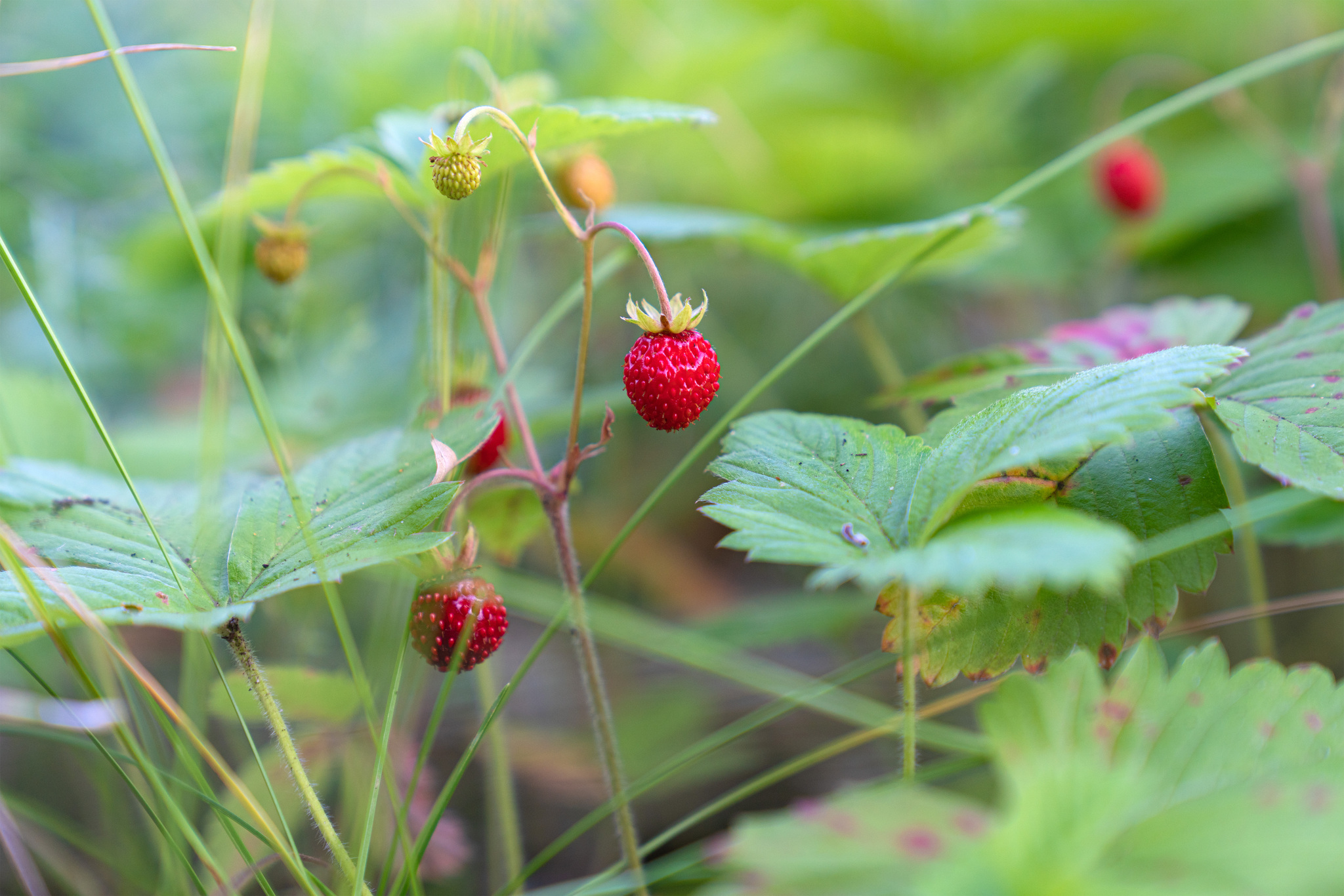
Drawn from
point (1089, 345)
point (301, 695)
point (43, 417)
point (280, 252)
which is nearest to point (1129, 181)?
point (1089, 345)

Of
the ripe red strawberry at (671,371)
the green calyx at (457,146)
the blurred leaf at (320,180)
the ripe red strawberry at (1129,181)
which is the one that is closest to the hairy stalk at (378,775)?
the ripe red strawberry at (671,371)

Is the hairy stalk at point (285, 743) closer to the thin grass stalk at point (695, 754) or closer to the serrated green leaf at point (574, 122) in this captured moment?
the thin grass stalk at point (695, 754)

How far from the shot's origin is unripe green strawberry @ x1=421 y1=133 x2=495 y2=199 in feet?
1.97

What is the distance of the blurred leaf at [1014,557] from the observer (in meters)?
0.39

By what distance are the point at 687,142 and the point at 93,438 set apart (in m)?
1.22

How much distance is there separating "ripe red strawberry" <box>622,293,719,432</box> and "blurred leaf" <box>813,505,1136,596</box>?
0.18 meters

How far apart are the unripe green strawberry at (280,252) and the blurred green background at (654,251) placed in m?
0.19

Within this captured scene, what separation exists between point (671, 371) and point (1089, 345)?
45cm

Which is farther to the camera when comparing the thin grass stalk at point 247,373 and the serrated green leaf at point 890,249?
the serrated green leaf at point 890,249

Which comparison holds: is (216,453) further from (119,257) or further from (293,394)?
(119,257)

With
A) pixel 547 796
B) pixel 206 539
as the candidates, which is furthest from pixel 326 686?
pixel 547 796

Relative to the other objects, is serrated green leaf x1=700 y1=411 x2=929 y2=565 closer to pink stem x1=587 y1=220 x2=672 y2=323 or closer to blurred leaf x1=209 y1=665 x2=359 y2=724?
pink stem x1=587 y1=220 x2=672 y2=323

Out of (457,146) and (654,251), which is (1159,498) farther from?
(654,251)

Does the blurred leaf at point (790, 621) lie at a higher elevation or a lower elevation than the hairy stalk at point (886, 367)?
lower
